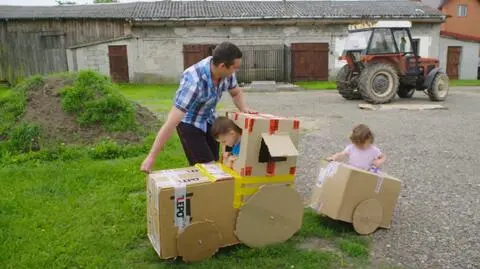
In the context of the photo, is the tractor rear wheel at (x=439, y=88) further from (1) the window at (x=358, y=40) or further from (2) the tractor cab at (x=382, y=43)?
(1) the window at (x=358, y=40)

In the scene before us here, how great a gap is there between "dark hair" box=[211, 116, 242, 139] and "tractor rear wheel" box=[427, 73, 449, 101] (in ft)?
35.5

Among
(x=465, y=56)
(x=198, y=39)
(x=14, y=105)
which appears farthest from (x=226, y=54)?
(x=465, y=56)

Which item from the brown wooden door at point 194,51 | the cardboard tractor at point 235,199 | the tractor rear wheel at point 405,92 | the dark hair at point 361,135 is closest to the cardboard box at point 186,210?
the cardboard tractor at point 235,199

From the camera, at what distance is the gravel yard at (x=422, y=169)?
11.0 ft

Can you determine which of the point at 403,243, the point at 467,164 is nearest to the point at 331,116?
the point at 467,164

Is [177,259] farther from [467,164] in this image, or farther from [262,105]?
[262,105]

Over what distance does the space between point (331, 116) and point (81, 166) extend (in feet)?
20.5

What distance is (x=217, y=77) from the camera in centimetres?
327

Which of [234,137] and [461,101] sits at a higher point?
[234,137]

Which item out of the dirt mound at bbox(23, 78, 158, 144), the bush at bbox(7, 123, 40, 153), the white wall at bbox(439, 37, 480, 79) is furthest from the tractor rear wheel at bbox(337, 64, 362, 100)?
the white wall at bbox(439, 37, 480, 79)

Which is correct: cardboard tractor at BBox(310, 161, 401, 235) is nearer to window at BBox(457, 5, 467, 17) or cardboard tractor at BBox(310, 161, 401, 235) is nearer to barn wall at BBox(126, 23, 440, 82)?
barn wall at BBox(126, 23, 440, 82)

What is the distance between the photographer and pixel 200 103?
3297 mm

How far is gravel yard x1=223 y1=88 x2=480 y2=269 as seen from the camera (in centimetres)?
334

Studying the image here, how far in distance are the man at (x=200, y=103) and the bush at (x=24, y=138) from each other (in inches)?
149
